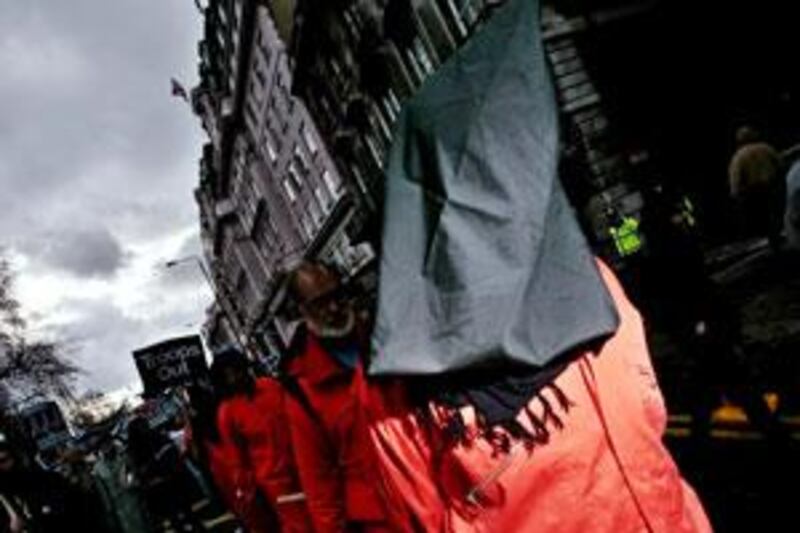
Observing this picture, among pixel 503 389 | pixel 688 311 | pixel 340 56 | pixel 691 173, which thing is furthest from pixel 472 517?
pixel 340 56

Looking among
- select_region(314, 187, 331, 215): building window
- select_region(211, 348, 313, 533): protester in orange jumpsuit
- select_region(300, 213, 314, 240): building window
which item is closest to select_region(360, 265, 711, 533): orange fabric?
select_region(211, 348, 313, 533): protester in orange jumpsuit

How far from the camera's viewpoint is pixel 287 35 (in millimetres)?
38688

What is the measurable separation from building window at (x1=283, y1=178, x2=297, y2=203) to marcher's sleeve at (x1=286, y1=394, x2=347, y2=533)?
138ft

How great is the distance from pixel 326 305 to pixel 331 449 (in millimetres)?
729

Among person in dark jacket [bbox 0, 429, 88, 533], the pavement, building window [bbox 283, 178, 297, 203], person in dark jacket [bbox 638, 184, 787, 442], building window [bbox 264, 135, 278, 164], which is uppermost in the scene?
building window [bbox 264, 135, 278, 164]

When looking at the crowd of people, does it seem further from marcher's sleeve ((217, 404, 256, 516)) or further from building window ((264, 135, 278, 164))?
building window ((264, 135, 278, 164))

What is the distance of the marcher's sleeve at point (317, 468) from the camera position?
13.0ft

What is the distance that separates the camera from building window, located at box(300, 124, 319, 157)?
131 feet

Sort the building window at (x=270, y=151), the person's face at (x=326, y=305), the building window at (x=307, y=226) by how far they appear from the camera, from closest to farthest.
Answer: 1. the person's face at (x=326, y=305)
2. the building window at (x=307, y=226)
3. the building window at (x=270, y=151)

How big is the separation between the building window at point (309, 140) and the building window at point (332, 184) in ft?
3.68

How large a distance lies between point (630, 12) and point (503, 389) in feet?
64.3

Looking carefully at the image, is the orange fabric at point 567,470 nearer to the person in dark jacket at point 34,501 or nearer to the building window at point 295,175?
the person in dark jacket at point 34,501

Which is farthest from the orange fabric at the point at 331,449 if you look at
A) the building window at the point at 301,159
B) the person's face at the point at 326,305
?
the building window at the point at 301,159

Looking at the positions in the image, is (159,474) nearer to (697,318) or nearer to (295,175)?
(697,318)
